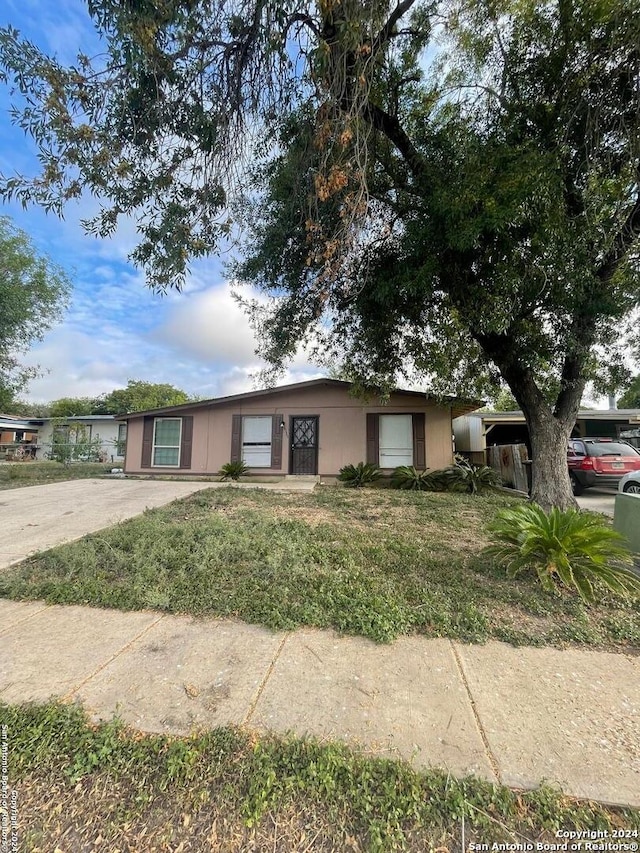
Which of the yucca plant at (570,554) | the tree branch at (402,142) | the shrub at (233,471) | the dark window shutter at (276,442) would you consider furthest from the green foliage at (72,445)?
the yucca plant at (570,554)

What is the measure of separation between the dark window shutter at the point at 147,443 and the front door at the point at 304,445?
5.07 metres

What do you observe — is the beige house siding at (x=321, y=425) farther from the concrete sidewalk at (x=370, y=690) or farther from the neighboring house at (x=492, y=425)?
the concrete sidewalk at (x=370, y=690)

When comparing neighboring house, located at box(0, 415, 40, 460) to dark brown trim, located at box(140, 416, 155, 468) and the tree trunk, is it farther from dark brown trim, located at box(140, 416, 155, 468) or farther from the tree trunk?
the tree trunk

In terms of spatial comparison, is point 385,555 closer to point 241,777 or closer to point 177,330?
point 241,777

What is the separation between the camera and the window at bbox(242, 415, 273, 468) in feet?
40.7

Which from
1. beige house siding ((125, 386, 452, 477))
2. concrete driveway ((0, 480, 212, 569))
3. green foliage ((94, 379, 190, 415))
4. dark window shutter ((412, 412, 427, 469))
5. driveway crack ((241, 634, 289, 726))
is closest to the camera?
driveway crack ((241, 634, 289, 726))

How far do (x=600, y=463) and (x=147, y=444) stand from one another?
13.8 metres

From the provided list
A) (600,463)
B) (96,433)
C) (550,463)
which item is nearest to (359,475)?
(550,463)

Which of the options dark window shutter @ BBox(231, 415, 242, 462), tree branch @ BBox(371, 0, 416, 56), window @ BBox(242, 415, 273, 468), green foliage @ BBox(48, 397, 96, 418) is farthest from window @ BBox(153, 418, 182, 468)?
green foliage @ BBox(48, 397, 96, 418)

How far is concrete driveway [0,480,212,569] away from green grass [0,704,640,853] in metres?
3.35

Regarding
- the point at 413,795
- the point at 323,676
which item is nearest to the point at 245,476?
the point at 323,676

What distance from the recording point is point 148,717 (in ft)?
6.28

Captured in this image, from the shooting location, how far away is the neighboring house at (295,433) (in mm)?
11539

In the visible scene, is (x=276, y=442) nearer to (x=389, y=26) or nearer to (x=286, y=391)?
(x=286, y=391)
